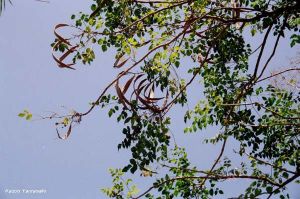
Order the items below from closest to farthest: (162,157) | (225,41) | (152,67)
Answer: (152,67) < (162,157) < (225,41)

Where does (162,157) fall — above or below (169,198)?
above

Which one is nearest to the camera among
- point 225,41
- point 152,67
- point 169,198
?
point 152,67

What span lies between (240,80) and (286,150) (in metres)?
1.28

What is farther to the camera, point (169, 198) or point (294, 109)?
point (294, 109)

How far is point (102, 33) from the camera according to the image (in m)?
5.02

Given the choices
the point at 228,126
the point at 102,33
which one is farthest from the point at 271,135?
the point at 102,33

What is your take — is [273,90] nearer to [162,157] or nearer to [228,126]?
[228,126]

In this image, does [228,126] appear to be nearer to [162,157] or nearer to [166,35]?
[162,157]

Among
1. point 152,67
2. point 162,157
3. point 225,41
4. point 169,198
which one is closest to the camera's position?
point 152,67

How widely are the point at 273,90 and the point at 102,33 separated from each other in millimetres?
2852

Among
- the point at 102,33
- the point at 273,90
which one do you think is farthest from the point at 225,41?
→ the point at 102,33

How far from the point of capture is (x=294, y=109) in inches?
214

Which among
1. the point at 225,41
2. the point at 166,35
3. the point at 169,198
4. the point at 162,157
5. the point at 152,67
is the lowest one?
the point at 169,198

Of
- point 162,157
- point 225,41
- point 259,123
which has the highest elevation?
point 225,41
